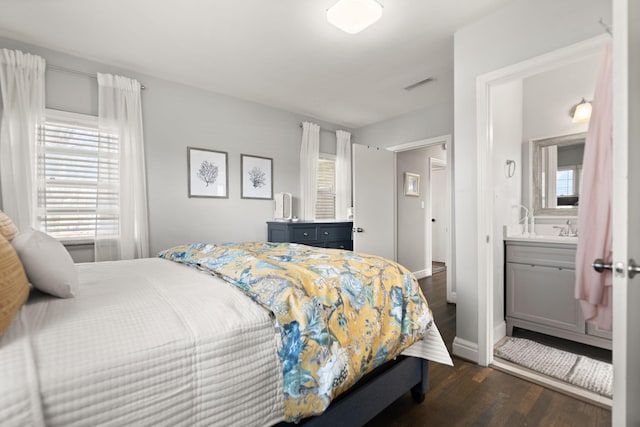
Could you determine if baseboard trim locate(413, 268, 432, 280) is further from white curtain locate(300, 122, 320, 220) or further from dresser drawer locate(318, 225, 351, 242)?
white curtain locate(300, 122, 320, 220)

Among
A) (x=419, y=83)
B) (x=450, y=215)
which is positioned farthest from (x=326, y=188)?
(x=419, y=83)

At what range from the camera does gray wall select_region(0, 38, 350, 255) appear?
2.72 metres

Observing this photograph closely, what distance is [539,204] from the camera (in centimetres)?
301

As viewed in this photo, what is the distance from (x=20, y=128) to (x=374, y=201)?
3643 mm

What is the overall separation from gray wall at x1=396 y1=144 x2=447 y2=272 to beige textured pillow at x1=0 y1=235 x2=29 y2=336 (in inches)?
173

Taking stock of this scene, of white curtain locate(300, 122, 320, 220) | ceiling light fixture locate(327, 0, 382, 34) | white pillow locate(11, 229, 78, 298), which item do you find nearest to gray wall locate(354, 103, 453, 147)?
white curtain locate(300, 122, 320, 220)

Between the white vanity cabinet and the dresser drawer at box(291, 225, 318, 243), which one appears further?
the dresser drawer at box(291, 225, 318, 243)

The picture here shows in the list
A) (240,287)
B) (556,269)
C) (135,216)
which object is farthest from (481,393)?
(135,216)

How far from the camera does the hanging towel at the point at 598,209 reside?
1397mm

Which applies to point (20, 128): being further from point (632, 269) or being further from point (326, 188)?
point (632, 269)

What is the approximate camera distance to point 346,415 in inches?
49.8

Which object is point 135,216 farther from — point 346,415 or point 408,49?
point 408,49

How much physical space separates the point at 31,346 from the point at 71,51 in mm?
3014

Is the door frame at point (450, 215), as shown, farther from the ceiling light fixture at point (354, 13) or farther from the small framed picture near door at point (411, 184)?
the ceiling light fixture at point (354, 13)
